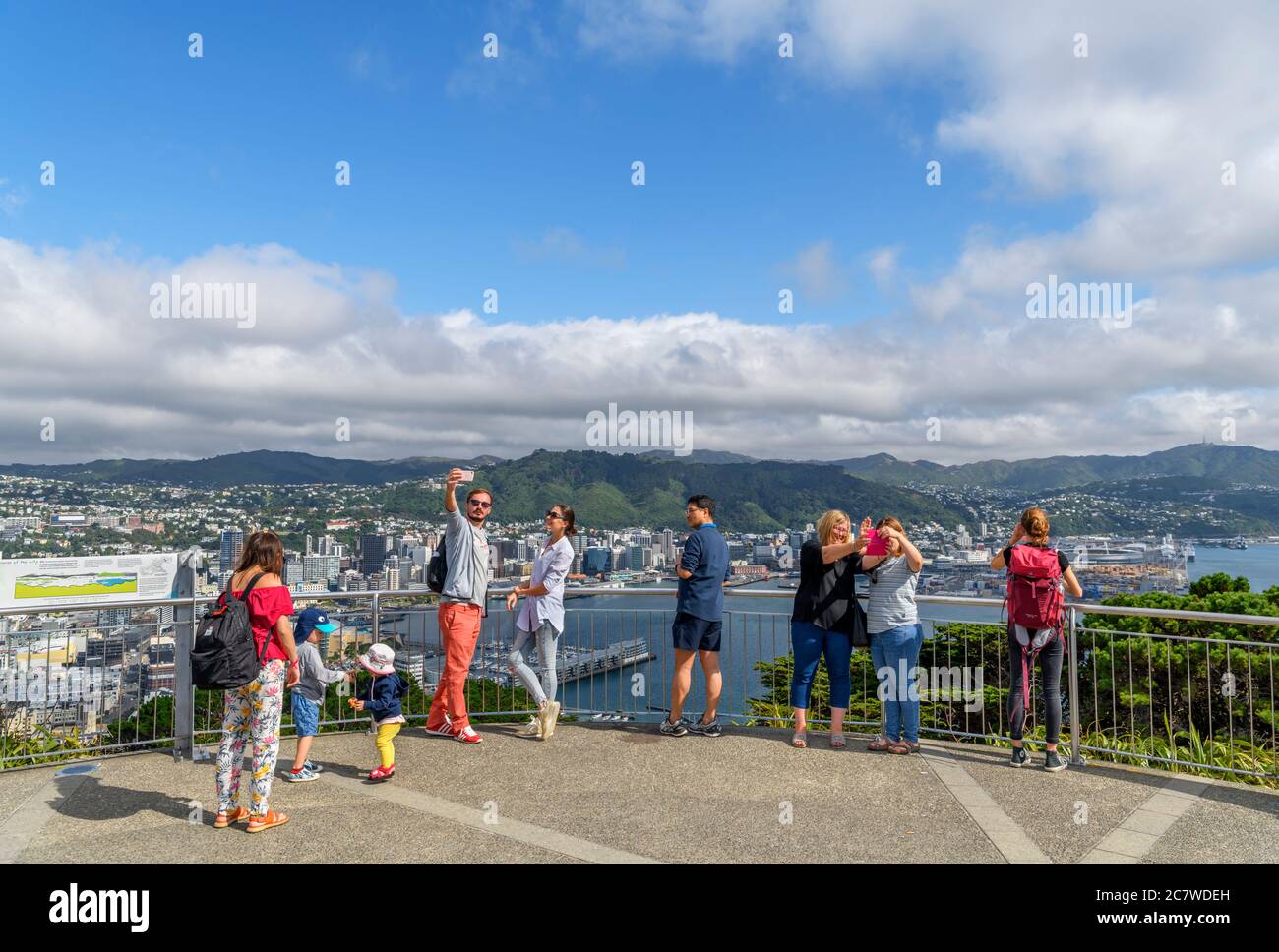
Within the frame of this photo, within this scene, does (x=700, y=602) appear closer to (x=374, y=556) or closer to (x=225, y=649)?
(x=225, y=649)

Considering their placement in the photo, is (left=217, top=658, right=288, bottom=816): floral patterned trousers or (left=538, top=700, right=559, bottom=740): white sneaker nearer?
(left=217, top=658, right=288, bottom=816): floral patterned trousers

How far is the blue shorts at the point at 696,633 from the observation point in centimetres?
654

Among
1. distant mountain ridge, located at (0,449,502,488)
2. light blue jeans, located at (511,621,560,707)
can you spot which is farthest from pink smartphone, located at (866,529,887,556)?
distant mountain ridge, located at (0,449,502,488)

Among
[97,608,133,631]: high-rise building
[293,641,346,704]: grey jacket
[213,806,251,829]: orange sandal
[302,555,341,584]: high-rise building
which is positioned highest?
[97,608,133,631]: high-rise building

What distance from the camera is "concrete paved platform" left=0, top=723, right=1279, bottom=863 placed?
4207 millimetres

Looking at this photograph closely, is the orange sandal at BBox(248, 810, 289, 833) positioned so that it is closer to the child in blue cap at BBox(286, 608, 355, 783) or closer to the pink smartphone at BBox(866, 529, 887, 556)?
the child in blue cap at BBox(286, 608, 355, 783)

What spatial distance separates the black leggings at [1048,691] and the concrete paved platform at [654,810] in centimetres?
35

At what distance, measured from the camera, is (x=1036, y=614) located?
5715mm

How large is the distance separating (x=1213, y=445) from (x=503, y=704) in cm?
16631

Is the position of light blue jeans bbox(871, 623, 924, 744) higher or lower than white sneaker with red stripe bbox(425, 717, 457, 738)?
higher

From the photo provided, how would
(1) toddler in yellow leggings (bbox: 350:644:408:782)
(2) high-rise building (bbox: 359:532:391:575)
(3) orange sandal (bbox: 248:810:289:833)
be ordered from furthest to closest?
(2) high-rise building (bbox: 359:532:391:575) → (1) toddler in yellow leggings (bbox: 350:644:408:782) → (3) orange sandal (bbox: 248:810:289:833)

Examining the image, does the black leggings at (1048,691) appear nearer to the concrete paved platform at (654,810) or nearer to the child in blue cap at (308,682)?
the concrete paved platform at (654,810)

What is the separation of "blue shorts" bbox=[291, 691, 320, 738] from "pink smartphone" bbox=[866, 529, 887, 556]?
14.7ft

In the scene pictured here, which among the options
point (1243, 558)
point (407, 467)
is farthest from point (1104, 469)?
point (407, 467)
